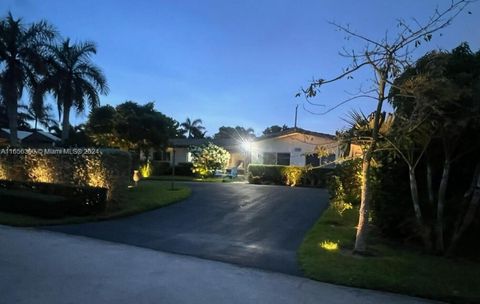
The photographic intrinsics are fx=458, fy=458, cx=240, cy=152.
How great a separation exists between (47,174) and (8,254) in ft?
31.8

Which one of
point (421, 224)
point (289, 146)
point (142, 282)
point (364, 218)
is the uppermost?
point (289, 146)

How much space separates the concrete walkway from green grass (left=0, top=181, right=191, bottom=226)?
13.3ft

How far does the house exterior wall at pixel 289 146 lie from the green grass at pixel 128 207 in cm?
1457

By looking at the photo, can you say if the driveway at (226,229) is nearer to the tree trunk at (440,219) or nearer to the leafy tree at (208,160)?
the tree trunk at (440,219)

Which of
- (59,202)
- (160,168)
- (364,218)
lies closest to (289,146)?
→ (160,168)

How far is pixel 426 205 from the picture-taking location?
1052 centimetres

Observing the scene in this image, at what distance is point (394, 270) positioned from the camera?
7973mm

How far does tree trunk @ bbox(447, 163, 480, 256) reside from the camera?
9.10 metres

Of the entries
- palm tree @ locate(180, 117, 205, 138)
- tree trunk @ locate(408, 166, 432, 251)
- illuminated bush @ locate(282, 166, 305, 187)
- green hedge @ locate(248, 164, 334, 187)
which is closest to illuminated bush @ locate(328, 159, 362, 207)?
tree trunk @ locate(408, 166, 432, 251)

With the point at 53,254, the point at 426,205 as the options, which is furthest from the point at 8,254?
the point at 426,205

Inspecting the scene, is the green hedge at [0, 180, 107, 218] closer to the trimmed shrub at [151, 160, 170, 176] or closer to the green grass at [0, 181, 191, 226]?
the green grass at [0, 181, 191, 226]

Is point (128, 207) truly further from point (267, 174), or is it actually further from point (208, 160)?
point (208, 160)

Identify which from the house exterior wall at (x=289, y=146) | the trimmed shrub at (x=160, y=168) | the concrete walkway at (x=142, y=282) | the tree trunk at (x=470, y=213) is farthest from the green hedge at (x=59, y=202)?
the trimmed shrub at (x=160, y=168)

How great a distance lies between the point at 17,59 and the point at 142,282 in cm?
2515
